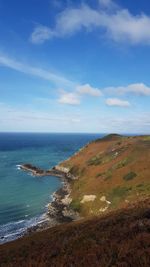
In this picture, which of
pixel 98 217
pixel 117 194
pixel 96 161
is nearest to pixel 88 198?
pixel 117 194

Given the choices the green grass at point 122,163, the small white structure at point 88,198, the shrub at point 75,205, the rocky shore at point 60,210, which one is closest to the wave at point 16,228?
the rocky shore at point 60,210

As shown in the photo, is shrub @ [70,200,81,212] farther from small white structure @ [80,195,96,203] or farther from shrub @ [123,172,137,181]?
shrub @ [123,172,137,181]

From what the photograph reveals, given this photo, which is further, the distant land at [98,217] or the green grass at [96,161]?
the green grass at [96,161]

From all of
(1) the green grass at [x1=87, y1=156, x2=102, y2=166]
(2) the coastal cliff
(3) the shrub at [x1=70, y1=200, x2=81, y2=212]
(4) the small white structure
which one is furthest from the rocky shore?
(1) the green grass at [x1=87, y1=156, x2=102, y2=166]

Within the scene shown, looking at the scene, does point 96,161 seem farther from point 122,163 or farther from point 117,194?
point 117,194

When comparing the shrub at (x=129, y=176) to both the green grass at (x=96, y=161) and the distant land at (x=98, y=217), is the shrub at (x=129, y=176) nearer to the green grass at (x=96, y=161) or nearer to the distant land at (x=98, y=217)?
the distant land at (x=98, y=217)

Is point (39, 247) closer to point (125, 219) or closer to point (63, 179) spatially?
point (125, 219)

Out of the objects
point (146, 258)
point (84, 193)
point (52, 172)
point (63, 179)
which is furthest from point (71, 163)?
point (146, 258)
